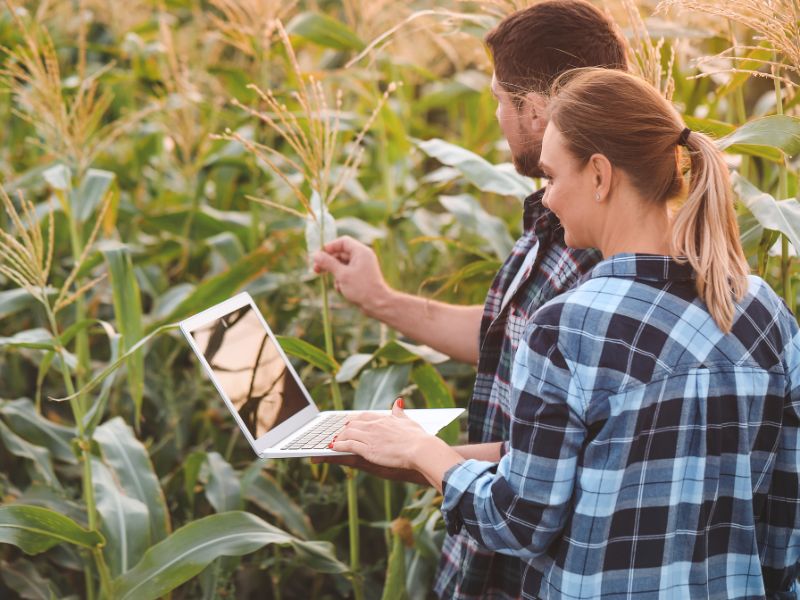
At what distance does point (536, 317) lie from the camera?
3.78ft

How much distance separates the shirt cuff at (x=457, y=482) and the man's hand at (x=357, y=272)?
2.23 feet

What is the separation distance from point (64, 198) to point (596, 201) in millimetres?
1580

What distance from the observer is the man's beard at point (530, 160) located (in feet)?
4.79

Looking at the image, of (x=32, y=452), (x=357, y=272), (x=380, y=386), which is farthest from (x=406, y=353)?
(x=32, y=452)

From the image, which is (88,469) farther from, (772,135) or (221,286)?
(772,135)

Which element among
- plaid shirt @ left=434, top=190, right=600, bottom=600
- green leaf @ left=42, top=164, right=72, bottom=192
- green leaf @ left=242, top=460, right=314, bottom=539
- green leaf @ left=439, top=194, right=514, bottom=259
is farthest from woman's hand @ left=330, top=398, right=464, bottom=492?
green leaf @ left=42, top=164, right=72, bottom=192

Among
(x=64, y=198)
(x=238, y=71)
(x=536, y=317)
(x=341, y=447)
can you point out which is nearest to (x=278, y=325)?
(x=64, y=198)

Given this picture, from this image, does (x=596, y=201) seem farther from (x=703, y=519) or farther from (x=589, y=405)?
(x=703, y=519)

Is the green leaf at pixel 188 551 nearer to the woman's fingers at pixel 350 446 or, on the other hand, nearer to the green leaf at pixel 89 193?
the woman's fingers at pixel 350 446

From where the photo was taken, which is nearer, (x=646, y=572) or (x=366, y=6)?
(x=646, y=572)

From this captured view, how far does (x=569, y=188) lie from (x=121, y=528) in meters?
1.28

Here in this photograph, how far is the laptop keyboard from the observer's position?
4.84 feet

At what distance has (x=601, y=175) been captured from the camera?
3.81ft

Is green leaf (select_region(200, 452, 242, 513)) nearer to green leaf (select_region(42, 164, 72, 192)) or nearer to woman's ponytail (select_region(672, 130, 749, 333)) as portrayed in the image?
green leaf (select_region(42, 164, 72, 192))
